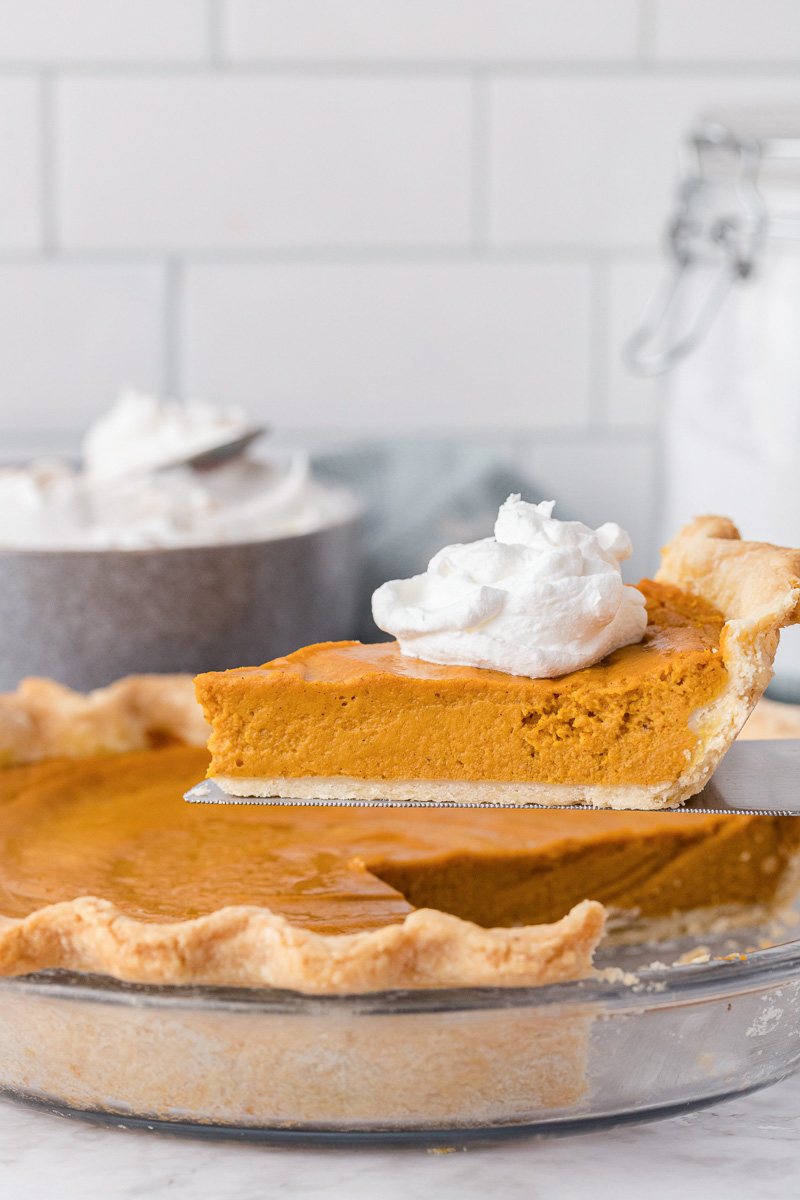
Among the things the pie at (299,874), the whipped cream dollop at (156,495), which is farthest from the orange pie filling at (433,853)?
the whipped cream dollop at (156,495)

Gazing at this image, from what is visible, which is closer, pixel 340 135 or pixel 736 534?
pixel 736 534

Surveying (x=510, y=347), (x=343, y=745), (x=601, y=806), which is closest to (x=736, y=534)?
(x=601, y=806)

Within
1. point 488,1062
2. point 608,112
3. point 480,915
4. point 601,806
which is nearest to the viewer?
point 488,1062

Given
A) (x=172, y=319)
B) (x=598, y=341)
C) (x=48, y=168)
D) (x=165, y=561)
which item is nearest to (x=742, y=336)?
(x=165, y=561)

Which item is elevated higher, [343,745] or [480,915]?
[343,745]

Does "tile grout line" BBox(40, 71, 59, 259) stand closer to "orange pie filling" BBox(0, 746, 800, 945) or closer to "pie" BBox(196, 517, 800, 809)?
"orange pie filling" BBox(0, 746, 800, 945)

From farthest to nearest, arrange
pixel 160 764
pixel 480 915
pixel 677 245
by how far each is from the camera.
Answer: pixel 677 245 → pixel 160 764 → pixel 480 915

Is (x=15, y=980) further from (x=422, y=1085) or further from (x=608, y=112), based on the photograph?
(x=608, y=112)

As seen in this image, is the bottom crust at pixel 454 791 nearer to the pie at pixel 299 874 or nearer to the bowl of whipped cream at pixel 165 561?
the pie at pixel 299 874

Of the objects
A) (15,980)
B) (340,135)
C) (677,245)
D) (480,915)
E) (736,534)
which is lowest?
(480,915)
